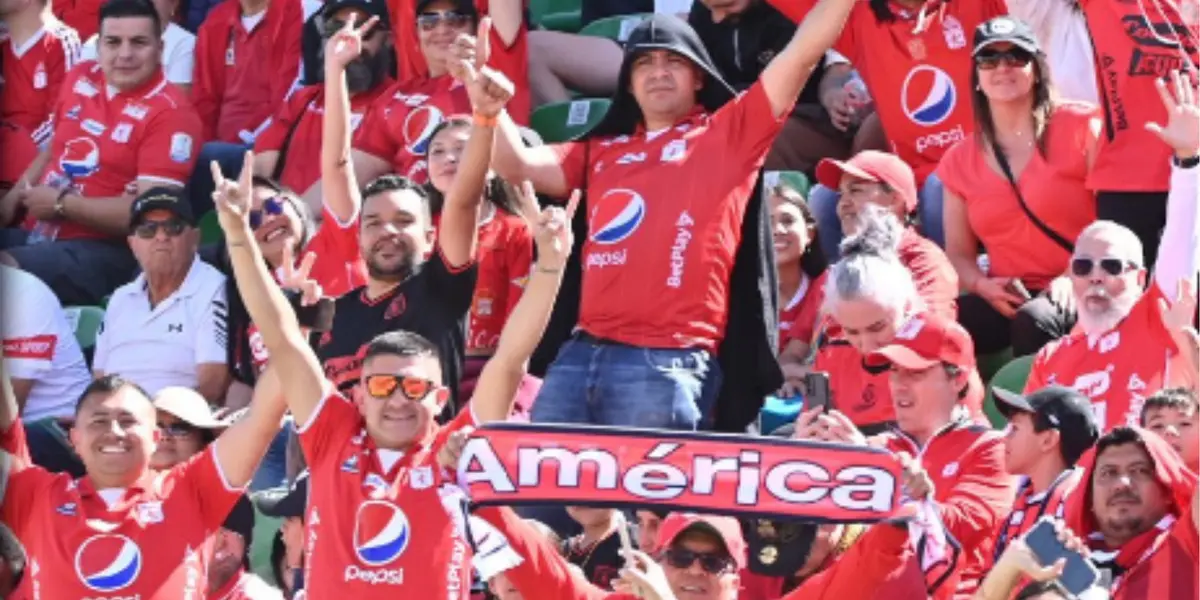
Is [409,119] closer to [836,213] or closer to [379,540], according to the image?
[836,213]

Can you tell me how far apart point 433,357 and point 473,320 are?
1.69 metres

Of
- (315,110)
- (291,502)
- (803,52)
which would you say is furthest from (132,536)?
(315,110)

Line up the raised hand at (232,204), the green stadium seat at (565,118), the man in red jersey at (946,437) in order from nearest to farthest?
the man in red jersey at (946,437) → the raised hand at (232,204) → the green stadium seat at (565,118)

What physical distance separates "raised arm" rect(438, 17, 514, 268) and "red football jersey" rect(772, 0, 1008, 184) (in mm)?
1946

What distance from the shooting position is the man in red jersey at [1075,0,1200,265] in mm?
9219

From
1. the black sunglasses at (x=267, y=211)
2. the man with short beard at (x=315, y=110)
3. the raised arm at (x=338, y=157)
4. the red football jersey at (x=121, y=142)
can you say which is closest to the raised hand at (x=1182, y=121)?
the raised arm at (x=338, y=157)

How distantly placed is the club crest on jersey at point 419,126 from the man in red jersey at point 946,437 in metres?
2.78

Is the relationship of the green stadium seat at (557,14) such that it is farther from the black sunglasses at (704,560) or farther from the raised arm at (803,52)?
the black sunglasses at (704,560)

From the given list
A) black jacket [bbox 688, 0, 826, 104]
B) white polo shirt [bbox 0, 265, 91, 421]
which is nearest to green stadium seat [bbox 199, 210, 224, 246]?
white polo shirt [bbox 0, 265, 91, 421]

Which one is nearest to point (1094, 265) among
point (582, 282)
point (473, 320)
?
point (582, 282)

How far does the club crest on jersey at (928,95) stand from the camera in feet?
33.4

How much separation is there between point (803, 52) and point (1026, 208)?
1200 millimetres

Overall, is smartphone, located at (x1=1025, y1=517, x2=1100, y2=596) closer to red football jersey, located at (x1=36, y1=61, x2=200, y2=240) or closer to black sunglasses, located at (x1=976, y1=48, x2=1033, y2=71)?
black sunglasses, located at (x1=976, y1=48, x2=1033, y2=71)

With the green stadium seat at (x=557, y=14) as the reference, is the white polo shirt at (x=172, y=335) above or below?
below
